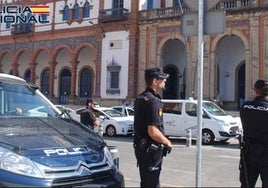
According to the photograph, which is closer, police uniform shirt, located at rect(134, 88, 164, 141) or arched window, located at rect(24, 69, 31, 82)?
police uniform shirt, located at rect(134, 88, 164, 141)

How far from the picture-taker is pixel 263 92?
5492 millimetres

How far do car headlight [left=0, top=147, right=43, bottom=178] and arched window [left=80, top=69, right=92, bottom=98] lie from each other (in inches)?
1349

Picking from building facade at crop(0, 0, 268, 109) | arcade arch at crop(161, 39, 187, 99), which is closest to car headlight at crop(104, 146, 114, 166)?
building facade at crop(0, 0, 268, 109)

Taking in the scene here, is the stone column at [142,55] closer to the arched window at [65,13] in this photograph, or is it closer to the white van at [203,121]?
the arched window at [65,13]

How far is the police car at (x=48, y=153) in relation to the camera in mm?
4156

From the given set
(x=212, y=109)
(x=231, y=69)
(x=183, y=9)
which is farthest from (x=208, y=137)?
(x=231, y=69)

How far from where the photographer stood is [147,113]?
16.3ft

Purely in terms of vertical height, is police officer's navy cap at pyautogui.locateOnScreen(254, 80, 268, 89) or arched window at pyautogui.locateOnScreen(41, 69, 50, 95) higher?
arched window at pyautogui.locateOnScreen(41, 69, 50, 95)

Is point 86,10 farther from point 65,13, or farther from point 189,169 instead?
point 189,169

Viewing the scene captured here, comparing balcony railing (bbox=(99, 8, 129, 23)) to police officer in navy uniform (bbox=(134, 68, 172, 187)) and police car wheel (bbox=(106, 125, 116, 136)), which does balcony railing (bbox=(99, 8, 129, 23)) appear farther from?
police officer in navy uniform (bbox=(134, 68, 172, 187))

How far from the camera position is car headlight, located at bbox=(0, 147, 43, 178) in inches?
163

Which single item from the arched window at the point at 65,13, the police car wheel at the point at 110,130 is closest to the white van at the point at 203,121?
the police car wheel at the point at 110,130

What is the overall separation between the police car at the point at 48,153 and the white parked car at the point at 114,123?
15352mm

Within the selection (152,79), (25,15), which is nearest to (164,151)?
(152,79)
